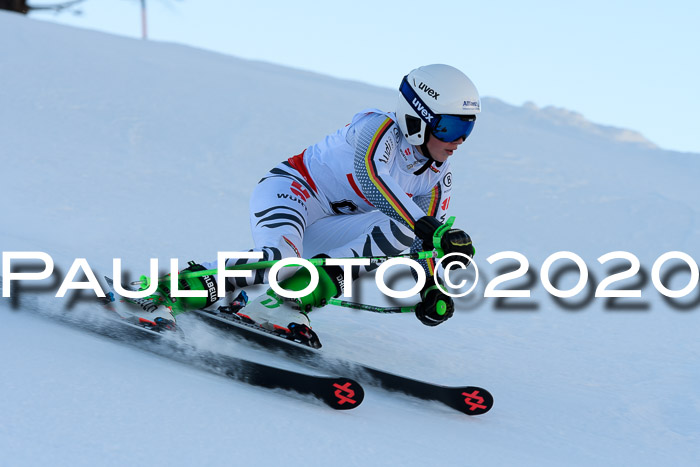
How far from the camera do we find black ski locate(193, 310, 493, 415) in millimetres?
3232

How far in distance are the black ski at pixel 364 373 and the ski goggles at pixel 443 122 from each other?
114 centimetres

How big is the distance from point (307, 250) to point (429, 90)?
3.86 feet

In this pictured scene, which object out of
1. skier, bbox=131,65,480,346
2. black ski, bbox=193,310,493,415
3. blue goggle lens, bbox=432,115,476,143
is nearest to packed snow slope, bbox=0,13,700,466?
black ski, bbox=193,310,493,415

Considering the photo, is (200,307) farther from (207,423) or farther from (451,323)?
(451,323)

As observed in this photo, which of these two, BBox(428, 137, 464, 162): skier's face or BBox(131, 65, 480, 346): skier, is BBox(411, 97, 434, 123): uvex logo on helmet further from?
BBox(428, 137, 464, 162): skier's face

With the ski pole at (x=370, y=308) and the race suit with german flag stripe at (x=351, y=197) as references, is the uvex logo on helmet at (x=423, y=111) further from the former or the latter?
the ski pole at (x=370, y=308)

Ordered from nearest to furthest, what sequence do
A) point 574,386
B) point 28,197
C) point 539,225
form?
point 574,386
point 28,197
point 539,225

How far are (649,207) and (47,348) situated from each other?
24.8 feet

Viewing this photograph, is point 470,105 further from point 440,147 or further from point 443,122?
point 440,147

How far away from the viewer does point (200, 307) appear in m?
3.60

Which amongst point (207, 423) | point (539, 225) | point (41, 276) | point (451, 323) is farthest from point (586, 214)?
point (207, 423)

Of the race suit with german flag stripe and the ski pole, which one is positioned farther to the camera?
the ski pole

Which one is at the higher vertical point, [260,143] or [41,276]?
[260,143]

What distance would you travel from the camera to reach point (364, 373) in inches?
135
